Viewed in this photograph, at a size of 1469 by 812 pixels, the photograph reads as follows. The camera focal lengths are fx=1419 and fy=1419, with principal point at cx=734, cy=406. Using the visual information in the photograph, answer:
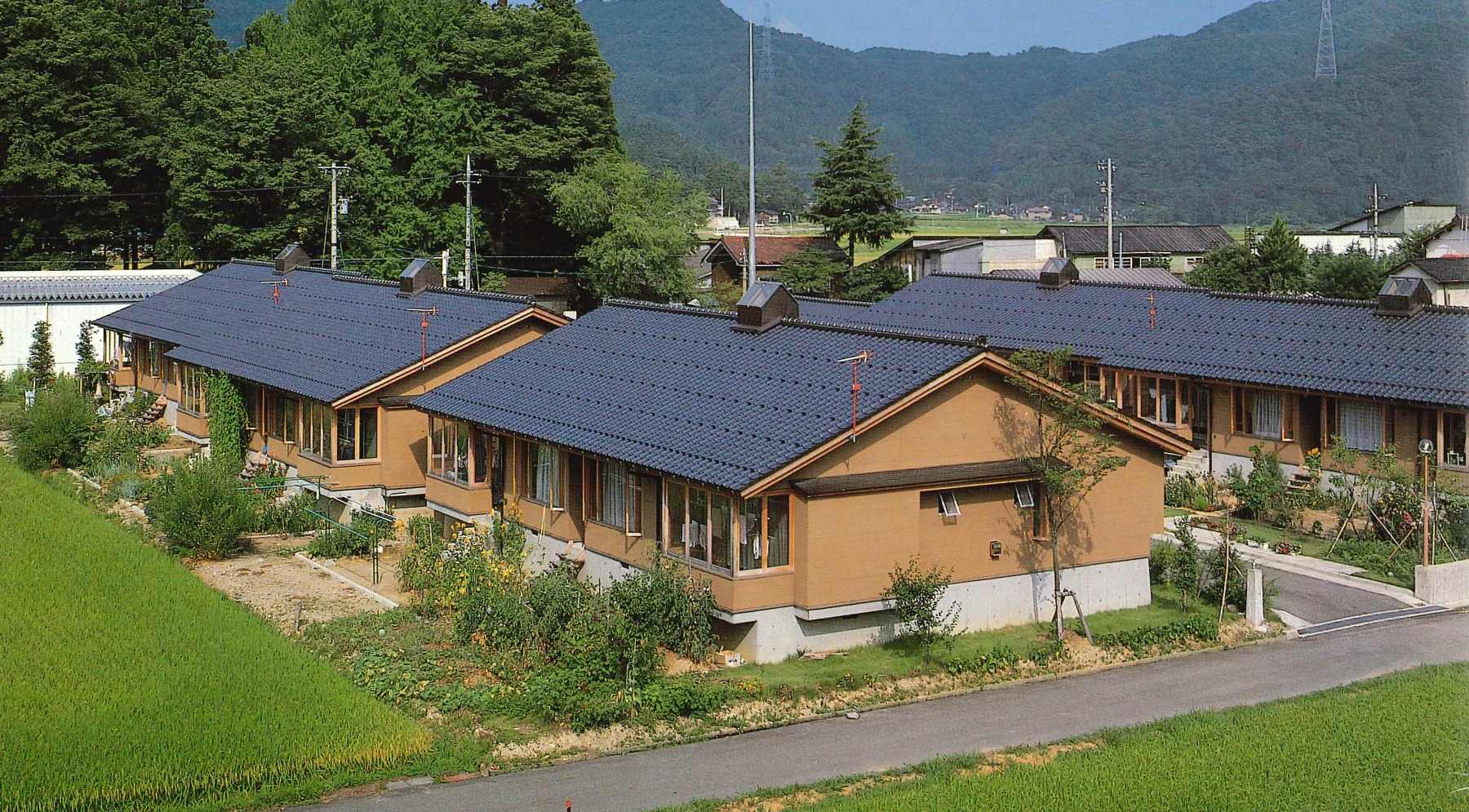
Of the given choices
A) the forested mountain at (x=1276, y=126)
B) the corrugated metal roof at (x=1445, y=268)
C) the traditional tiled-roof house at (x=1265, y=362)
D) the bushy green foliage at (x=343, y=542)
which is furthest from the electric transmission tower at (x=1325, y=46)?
the bushy green foliage at (x=343, y=542)

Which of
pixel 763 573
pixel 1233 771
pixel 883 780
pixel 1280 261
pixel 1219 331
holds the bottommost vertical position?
pixel 883 780

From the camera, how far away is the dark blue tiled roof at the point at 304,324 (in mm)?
30812

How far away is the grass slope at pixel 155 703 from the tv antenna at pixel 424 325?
8.47 metres

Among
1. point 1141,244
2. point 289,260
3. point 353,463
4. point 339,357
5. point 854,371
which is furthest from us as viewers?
point 1141,244

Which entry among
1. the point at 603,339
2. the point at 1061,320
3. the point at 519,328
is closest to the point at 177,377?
the point at 519,328

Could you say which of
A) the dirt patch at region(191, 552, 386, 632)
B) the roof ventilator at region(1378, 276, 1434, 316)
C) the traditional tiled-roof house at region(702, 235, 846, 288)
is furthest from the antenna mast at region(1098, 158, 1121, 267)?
the dirt patch at region(191, 552, 386, 632)

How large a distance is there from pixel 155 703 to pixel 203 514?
10.9 m

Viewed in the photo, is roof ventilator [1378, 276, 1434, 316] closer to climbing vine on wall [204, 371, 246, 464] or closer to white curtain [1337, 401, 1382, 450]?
white curtain [1337, 401, 1382, 450]

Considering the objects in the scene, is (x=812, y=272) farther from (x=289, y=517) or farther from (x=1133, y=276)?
(x=289, y=517)

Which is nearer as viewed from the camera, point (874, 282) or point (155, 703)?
point (155, 703)

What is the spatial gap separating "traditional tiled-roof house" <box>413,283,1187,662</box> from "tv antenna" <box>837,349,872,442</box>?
0.06m

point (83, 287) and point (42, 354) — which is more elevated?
point (83, 287)

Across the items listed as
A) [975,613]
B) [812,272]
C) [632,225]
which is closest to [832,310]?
[632,225]

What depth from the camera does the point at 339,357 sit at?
1261 inches
